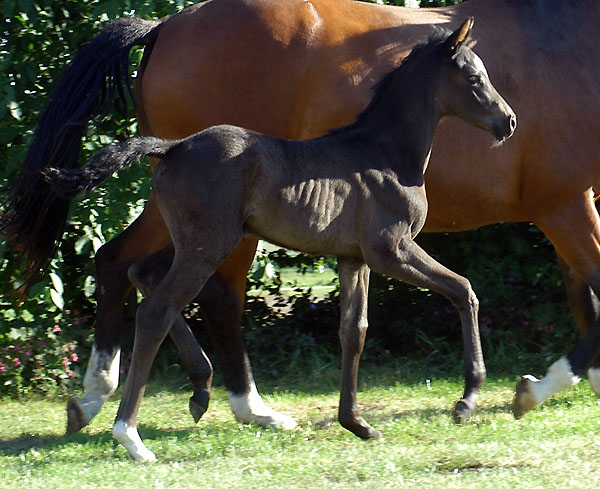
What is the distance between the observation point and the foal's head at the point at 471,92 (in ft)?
14.8

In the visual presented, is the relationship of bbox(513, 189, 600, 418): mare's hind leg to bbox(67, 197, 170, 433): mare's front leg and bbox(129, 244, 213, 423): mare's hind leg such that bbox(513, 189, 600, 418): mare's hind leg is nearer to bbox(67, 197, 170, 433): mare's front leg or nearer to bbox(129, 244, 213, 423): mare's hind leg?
bbox(129, 244, 213, 423): mare's hind leg

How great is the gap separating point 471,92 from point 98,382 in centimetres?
245

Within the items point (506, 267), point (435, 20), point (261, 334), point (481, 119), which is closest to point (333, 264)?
point (261, 334)

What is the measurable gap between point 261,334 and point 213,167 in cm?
335

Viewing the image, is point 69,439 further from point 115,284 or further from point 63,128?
point 63,128

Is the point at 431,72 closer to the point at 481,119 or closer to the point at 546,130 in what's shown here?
the point at 481,119

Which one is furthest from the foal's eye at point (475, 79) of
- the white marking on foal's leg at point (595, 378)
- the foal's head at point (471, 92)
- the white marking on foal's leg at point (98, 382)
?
the white marking on foal's leg at point (98, 382)

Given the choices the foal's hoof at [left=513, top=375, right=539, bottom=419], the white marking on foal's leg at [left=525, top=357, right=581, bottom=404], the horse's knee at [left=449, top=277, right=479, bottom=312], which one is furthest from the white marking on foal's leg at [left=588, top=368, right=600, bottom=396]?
the horse's knee at [left=449, top=277, right=479, bottom=312]

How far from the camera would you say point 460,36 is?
4.45 m

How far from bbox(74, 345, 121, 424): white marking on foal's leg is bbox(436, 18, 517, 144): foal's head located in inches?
88.9

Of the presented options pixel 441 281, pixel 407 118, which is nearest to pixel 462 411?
pixel 441 281

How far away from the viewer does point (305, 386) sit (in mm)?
6488

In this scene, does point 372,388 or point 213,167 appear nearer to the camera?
point 213,167

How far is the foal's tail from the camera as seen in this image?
13.4ft
